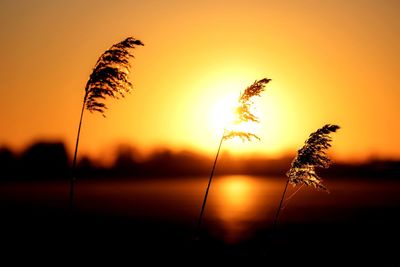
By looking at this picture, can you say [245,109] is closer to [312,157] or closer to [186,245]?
[312,157]

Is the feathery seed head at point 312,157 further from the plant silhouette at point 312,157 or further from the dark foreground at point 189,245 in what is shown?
the dark foreground at point 189,245

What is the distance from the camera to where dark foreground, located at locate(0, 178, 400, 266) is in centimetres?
2967

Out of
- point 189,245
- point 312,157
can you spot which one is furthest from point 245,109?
point 189,245

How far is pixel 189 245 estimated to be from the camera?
135 feet

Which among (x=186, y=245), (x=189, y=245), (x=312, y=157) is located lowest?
(x=186, y=245)

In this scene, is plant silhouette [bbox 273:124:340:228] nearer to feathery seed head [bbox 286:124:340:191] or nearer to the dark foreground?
feathery seed head [bbox 286:124:340:191]

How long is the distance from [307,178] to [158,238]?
30871mm

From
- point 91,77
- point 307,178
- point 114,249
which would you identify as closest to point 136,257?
point 114,249

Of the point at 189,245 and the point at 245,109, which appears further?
the point at 189,245

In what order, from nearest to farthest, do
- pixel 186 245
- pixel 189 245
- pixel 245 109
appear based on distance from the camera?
pixel 245 109, pixel 189 245, pixel 186 245

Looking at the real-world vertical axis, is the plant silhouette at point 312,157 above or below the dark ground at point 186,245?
above

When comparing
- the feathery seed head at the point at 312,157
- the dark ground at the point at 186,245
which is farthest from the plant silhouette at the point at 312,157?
the dark ground at the point at 186,245

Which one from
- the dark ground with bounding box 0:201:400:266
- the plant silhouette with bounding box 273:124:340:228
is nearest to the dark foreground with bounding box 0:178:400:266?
the dark ground with bounding box 0:201:400:266

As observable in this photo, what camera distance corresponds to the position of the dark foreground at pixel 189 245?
29.7 m
